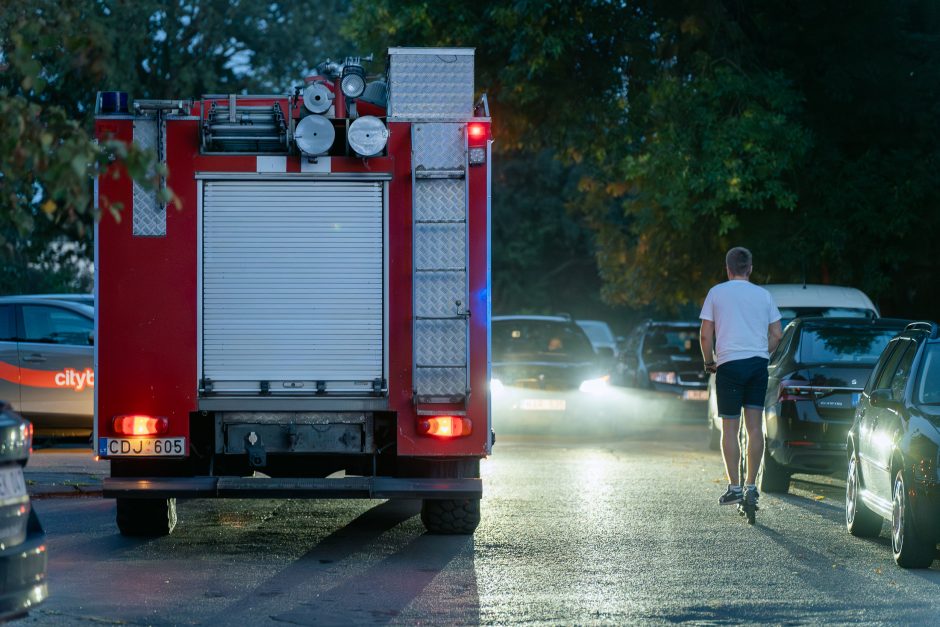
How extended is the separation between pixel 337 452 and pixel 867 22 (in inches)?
602

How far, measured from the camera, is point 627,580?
353 inches

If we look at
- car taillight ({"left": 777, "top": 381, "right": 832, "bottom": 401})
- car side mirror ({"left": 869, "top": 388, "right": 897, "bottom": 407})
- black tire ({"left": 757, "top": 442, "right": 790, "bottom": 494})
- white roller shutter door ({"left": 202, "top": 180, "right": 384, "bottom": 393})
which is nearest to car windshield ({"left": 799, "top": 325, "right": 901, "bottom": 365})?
car taillight ({"left": 777, "top": 381, "right": 832, "bottom": 401})

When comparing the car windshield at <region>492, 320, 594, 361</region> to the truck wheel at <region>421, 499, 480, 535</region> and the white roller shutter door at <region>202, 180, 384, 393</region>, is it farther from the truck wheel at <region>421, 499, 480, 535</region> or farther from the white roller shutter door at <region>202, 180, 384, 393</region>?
the white roller shutter door at <region>202, 180, 384, 393</region>

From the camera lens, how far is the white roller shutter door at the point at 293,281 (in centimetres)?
999

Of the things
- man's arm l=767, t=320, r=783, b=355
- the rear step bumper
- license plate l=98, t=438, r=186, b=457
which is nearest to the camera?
the rear step bumper

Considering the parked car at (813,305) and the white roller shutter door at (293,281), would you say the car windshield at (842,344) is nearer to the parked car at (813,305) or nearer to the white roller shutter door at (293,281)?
the parked car at (813,305)

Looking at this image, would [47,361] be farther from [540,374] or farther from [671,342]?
[671,342]

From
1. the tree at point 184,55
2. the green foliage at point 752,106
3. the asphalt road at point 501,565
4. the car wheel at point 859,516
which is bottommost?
the asphalt road at point 501,565

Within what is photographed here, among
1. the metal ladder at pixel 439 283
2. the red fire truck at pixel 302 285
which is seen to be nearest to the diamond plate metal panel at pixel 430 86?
the red fire truck at pixel 302 285

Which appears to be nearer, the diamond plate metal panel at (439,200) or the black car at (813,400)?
the diamond plate metal panel at (439,200)

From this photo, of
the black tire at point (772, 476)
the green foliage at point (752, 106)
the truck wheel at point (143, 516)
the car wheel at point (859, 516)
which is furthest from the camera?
the green foliage at point (752, 106)

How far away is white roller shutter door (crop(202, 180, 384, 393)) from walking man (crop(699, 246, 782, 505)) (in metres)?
3.02

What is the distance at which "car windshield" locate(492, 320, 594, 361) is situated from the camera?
2075cm

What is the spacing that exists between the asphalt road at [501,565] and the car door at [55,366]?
4384mm
